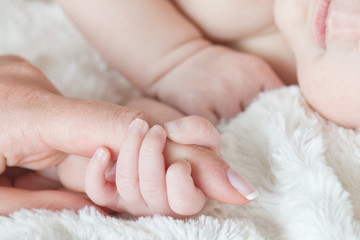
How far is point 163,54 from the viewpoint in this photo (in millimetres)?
925

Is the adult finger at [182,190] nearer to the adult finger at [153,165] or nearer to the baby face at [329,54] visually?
the adult finger at [153,165]

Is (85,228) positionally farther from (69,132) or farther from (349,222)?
(349,222)

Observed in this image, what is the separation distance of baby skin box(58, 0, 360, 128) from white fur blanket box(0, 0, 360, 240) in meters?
0.11

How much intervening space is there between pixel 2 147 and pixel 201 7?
53cm

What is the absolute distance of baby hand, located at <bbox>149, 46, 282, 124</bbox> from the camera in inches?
33.1

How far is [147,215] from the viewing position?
0.58 metres

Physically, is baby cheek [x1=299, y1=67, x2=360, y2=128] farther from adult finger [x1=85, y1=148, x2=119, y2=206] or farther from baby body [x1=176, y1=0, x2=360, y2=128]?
adult finger [x1=85, y1=148, x2=119, y2=206]

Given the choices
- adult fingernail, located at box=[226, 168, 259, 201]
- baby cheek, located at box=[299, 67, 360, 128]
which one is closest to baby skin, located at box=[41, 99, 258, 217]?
adult fingernail, located at box=[226, 168, 259, 201]

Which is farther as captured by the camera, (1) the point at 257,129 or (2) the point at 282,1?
(2) the point at 282,1

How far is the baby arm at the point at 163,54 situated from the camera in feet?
2.87

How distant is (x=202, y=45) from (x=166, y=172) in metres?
0.48

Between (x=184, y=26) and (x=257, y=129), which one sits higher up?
(x=184, y=26)

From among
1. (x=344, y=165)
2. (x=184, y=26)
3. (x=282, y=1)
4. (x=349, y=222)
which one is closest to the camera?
(x=349, y=222)

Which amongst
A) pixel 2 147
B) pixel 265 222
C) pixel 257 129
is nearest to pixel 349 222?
pixel 265 222
